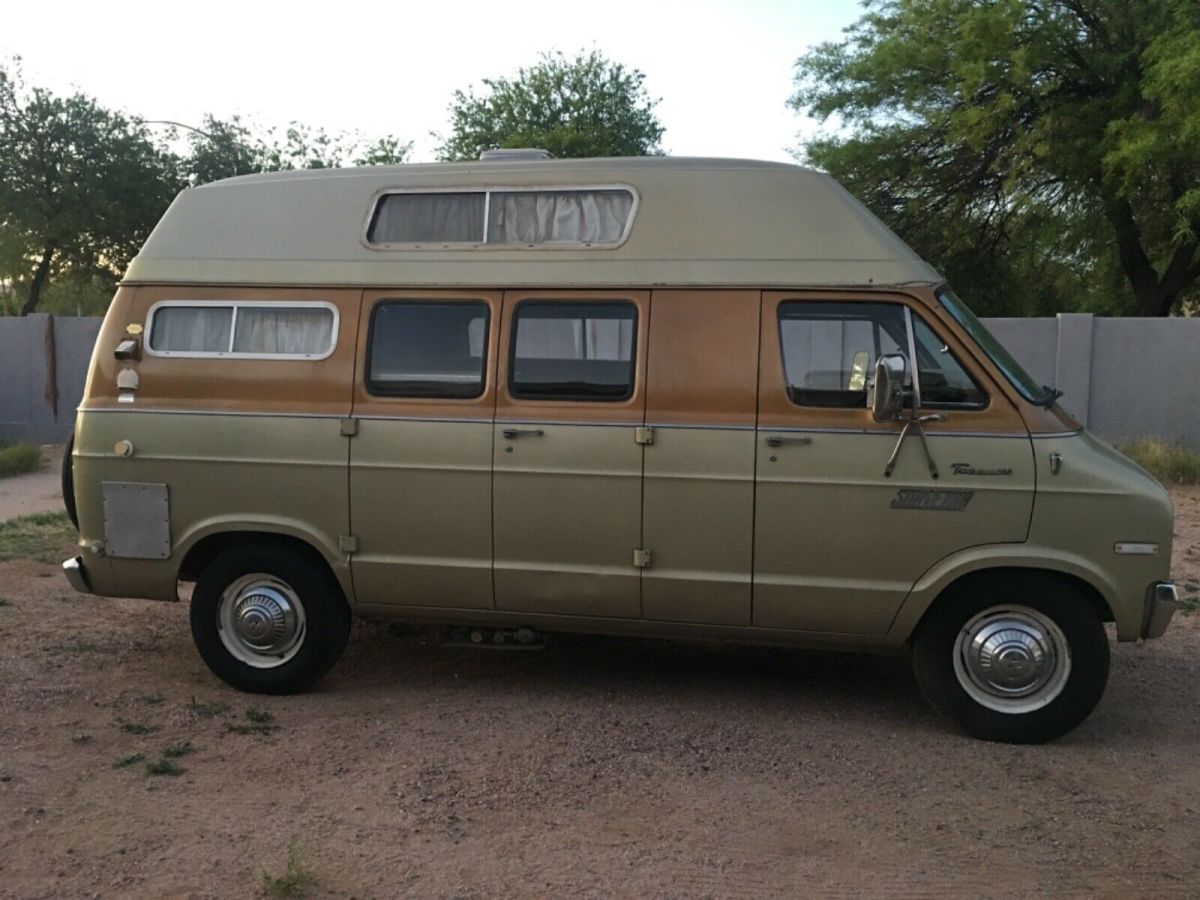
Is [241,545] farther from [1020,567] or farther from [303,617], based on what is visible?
[1020,567]

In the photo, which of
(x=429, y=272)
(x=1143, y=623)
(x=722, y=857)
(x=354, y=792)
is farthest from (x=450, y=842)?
(x=1143, y=623)

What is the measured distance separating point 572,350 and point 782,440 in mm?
1134

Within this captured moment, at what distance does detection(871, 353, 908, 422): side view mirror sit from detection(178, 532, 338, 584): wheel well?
114 inches

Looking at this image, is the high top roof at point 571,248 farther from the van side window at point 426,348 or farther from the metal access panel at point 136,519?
the metal access panel at point 136,519

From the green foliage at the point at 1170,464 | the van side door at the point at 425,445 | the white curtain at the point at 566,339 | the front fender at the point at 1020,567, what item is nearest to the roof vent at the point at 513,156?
the van side door at the point at 425,445

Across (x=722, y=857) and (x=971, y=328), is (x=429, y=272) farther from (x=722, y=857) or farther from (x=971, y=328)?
(x=722, y=857)

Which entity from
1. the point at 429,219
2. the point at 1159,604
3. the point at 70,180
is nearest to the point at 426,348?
the point at 429,219

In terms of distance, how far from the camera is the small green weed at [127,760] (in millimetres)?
5133

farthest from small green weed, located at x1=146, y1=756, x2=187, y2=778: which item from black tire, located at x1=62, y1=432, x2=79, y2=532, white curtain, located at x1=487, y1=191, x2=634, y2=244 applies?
white curtain, located at x1=487, y1=191, x2=634, y2=244

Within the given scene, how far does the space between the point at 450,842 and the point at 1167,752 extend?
11.1 feet

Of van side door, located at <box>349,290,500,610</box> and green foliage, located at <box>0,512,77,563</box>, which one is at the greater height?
van side door, located at <box>349,290,500,610</box>

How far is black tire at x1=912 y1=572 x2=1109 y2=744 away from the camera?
5375 millimetres

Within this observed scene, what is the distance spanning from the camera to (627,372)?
5719 millimetres

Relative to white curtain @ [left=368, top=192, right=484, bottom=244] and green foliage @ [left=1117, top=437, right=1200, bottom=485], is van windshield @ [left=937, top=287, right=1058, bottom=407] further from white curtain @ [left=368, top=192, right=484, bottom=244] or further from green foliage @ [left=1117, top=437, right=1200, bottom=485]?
green foliage @ [left=1117, top=437, right=1200, bottom=485]
